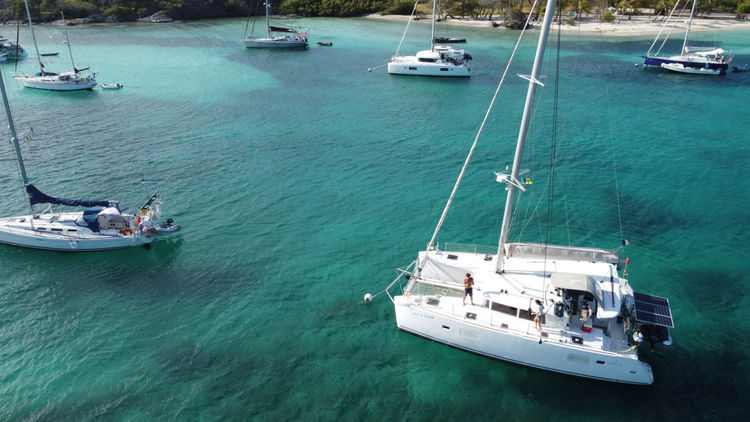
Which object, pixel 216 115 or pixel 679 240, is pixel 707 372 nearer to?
pixel 679 240

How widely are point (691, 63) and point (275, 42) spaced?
87.0 meters

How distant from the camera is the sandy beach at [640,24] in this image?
133250 millimetres

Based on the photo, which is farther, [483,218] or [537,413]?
[483,218]

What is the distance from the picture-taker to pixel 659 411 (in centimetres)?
2480

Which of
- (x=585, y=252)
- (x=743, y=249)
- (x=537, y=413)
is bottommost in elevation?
(x=537, y=413)

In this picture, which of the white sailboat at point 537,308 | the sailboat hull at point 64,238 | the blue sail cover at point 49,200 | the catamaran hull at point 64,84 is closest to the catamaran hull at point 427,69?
the catamaran hull at point 64,84

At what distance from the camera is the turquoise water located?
26.1m

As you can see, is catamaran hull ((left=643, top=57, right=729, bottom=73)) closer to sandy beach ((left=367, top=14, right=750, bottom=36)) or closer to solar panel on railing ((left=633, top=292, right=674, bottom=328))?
sandy beach ((left=367, top=14, right=750, bottom=36))

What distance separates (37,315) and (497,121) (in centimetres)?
5473

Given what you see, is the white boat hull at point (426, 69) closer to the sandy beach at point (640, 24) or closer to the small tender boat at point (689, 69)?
the small tender boat at point (689, 69)

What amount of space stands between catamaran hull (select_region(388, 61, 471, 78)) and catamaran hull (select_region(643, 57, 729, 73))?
115 ft

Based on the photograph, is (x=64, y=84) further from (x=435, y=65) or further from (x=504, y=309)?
(x=504, y=309)

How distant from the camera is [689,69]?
90.2 meters

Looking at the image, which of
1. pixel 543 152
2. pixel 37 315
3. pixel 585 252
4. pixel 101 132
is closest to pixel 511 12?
pixel 543 152
